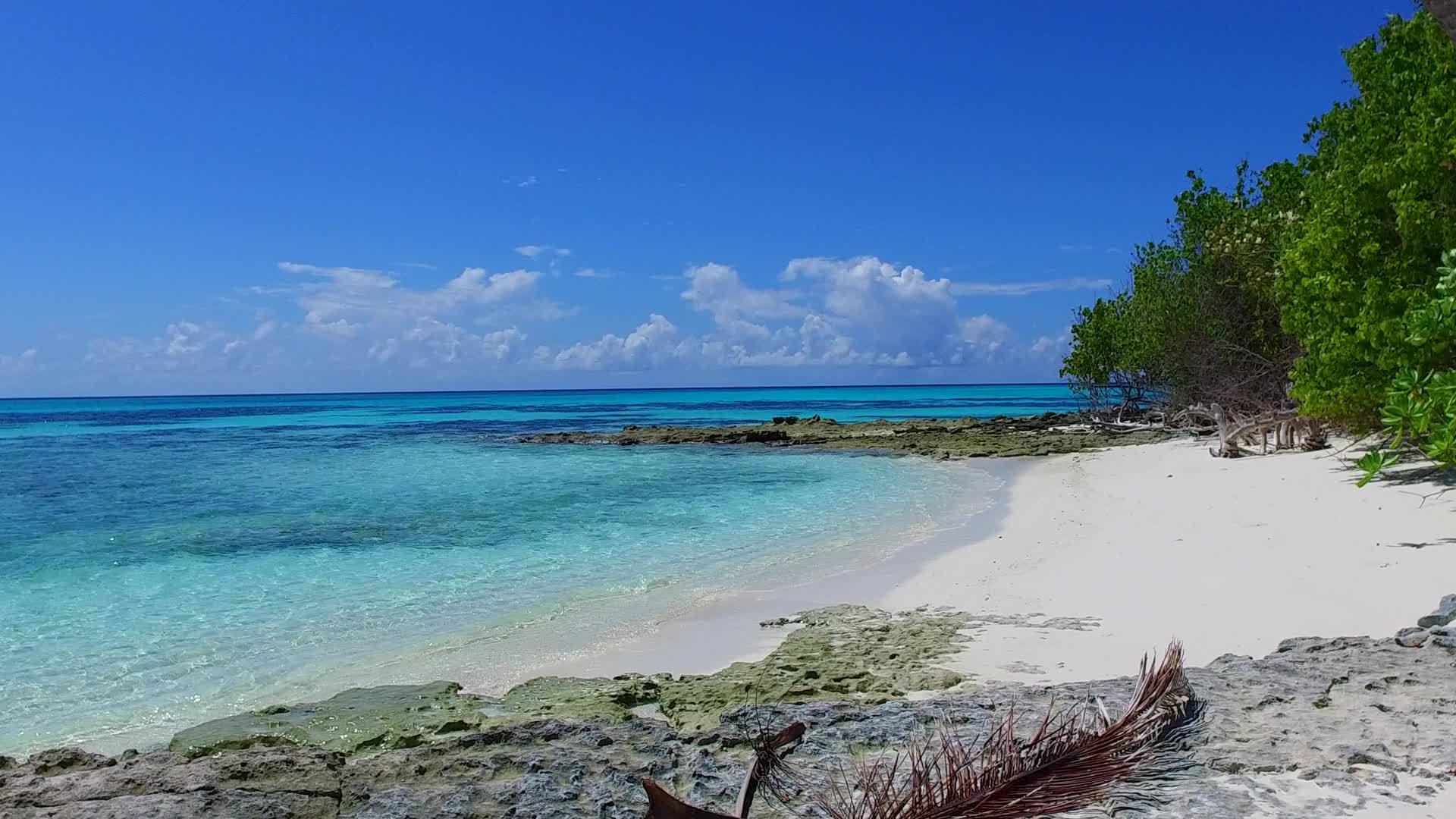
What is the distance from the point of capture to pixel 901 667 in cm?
571

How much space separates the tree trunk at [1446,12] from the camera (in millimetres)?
1628

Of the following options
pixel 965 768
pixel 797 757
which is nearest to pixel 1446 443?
pixel 797 757

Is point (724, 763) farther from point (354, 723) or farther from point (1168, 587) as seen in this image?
point (1168, 587)

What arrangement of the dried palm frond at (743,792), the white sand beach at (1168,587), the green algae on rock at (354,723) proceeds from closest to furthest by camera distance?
1. the dried palm frond at (743,792)
2. the green algae on rock at (354,723)
3. the white sand beach at (1168,587)

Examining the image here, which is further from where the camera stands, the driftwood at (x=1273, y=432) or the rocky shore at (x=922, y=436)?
the rocky shore at (x=922, y=436)

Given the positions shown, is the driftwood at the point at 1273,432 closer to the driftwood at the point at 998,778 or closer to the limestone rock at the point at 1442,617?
the limestone rock at the point at 1442,617

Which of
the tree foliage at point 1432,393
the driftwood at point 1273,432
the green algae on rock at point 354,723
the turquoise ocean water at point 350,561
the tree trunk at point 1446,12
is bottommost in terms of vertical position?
the turquoise ocean water at point 350,561

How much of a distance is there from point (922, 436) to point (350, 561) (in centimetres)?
2598

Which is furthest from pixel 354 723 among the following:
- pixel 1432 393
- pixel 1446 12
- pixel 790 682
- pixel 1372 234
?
pixel 1372 234

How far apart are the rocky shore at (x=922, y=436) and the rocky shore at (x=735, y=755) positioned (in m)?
23.0

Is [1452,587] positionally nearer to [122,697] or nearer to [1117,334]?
[122,697]

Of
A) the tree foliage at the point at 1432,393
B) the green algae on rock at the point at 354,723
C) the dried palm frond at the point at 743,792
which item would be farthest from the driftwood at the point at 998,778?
the tree foliage at the point at 1432,393

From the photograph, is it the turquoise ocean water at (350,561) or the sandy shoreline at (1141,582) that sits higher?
the sandy shoreline at (1141,582)

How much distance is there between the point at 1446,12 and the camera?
1652mm
